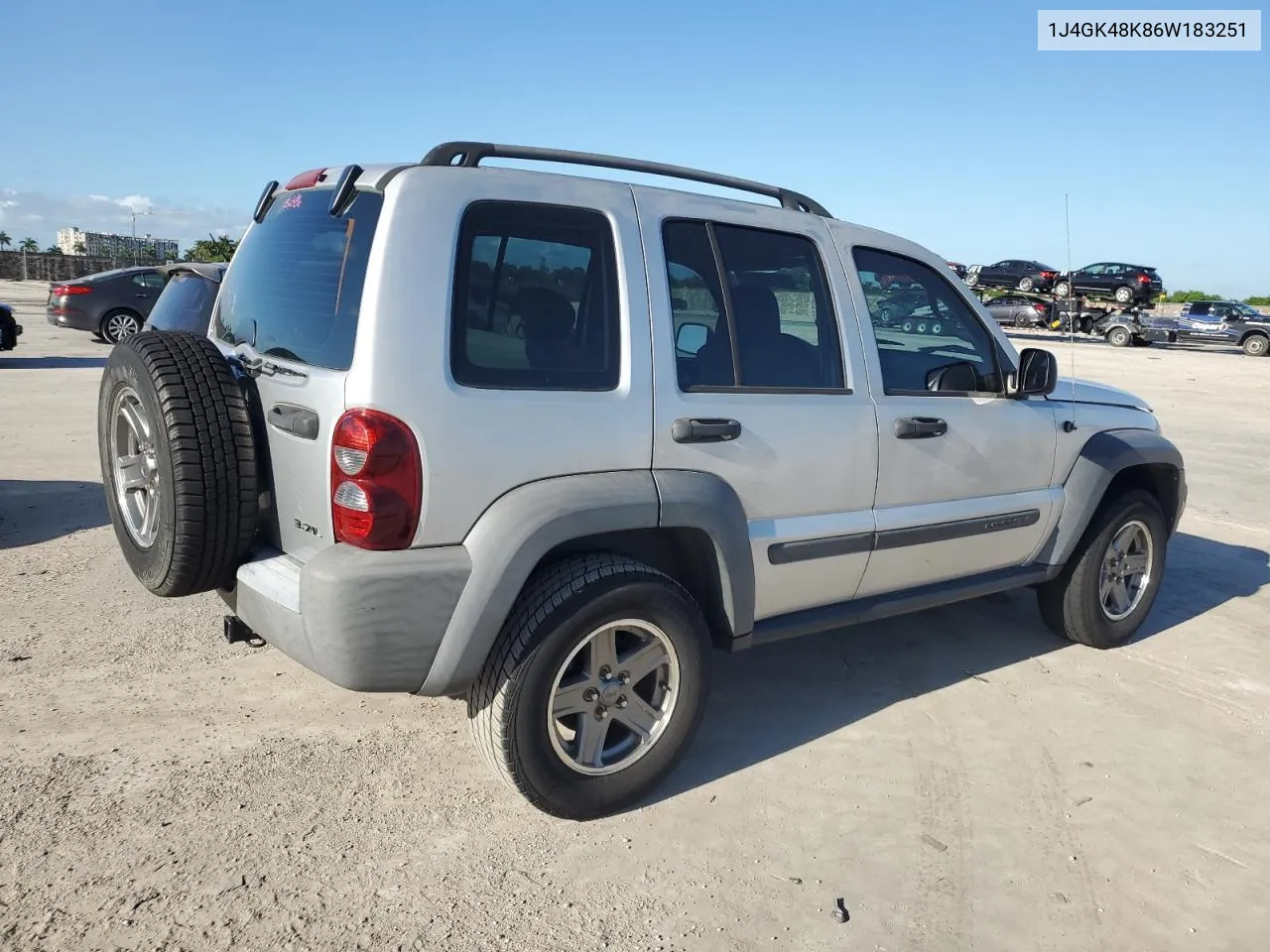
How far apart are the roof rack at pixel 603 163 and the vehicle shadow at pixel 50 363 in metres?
13.1

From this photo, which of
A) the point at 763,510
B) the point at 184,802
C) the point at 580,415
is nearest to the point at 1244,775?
the point at 763,510

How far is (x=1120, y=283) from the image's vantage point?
105 ft

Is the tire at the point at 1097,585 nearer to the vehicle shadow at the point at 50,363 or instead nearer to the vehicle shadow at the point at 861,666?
the vehicle shadow at the point at 861,666

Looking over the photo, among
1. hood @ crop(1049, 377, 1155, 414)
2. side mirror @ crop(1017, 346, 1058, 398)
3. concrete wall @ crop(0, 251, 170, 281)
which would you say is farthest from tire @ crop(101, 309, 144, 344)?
concrete wall @ crop(0, 251, 170, 281)

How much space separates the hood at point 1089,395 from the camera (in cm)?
433

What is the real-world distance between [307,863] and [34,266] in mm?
59868

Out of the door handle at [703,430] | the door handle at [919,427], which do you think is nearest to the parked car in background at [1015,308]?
the door handle at [919,427]

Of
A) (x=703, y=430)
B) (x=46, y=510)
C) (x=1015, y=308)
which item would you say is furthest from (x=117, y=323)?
(x=1015, y=308)

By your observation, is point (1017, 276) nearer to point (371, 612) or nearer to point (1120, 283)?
point (1120, 283)

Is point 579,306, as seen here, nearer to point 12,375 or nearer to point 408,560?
point 408,560

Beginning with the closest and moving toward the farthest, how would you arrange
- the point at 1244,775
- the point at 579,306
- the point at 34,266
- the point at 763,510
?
1. the point at 579,306
2. the point at 763,510
3. the point at 1244,775
4. the point at 34,266

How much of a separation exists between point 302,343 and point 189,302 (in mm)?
4104

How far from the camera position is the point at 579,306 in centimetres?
296

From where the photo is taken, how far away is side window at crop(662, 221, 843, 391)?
317cm
